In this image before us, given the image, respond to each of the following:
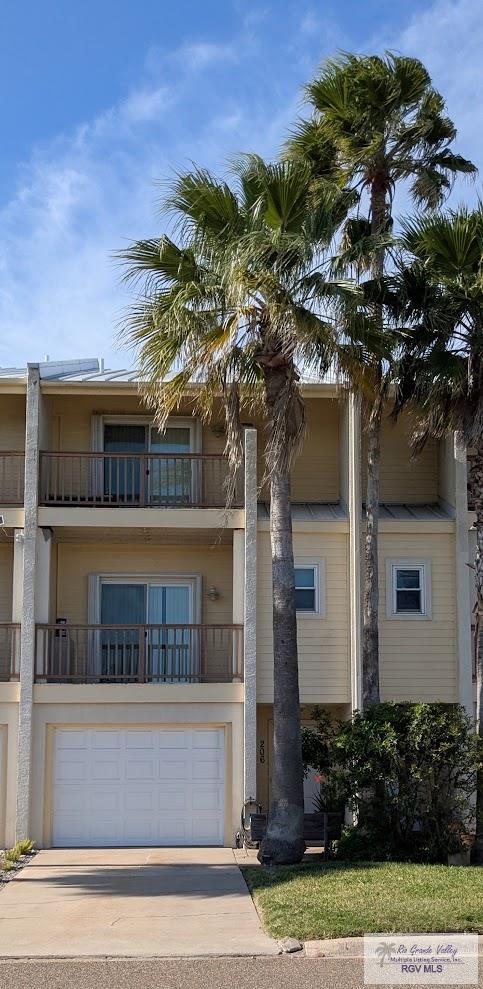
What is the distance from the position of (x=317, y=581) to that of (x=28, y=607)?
4.94m

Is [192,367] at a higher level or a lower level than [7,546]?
higher

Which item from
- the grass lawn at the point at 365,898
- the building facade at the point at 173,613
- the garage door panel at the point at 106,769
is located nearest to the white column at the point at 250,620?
the building facade at the point at 173,613

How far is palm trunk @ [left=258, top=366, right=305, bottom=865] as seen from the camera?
14688mm

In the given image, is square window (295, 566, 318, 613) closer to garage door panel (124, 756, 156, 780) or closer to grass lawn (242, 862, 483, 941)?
garage door panel (124, 756, 156, 780)

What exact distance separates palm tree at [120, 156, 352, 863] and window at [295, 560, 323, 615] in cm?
361

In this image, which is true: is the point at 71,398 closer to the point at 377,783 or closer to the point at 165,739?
the point at 165,739

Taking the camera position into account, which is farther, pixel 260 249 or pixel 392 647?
pixel 392 647

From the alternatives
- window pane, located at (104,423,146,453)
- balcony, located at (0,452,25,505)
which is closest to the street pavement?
balcony, located at (0,452,25,505)

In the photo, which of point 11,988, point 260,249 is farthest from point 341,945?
point 260,249

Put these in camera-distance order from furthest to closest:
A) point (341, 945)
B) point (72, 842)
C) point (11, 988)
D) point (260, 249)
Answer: point (72, 842)
point (260, 249)
point (341, 945)
point (11, 988)

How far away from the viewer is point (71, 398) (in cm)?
2067

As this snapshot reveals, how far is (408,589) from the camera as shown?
19.2 m

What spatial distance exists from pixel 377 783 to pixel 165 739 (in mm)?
4779

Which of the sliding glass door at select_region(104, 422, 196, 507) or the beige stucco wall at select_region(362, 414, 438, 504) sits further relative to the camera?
the beige stucco wall at select_region(362, 414, 438, 504)
